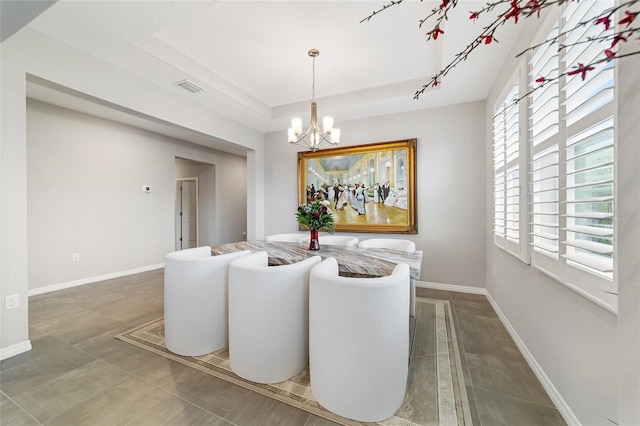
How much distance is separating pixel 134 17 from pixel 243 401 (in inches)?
116

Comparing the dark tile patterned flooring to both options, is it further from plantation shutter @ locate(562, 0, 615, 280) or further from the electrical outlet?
plantation shutter @ locate(562, 0, 615, 280)

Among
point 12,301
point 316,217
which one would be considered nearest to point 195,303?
point 316,217

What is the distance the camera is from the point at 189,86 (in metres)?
3.15

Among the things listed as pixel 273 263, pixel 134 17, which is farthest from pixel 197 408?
pixel 134 17

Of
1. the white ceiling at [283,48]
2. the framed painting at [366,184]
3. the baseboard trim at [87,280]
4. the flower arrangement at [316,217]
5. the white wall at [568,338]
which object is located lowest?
the baseboard trim at [87,280]

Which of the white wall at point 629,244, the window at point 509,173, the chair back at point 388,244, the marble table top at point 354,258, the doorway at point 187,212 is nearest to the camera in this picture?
the white wall at point 629,244

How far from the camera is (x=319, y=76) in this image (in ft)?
10.8

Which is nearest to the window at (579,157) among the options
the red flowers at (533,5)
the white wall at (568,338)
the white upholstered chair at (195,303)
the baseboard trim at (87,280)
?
the white wall at (568,338)

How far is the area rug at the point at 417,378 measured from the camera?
5.03ft

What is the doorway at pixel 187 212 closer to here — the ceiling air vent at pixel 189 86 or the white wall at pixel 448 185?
the ceiling air vent at pixel 189 86

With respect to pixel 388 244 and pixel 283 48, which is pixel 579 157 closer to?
pixel 388 244

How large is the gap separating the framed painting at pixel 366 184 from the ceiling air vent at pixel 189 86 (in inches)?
75.1

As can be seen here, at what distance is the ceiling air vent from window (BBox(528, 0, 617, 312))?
10.8ft

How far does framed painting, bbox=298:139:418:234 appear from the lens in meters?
3.89
